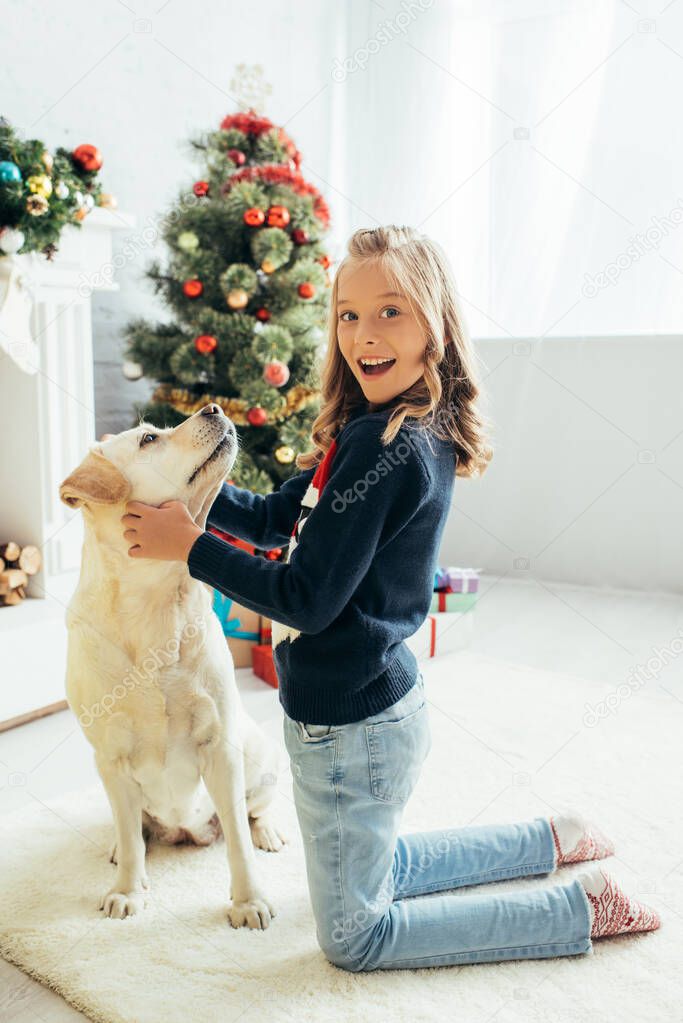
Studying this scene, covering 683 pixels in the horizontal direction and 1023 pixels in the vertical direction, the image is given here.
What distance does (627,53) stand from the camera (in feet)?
10.8

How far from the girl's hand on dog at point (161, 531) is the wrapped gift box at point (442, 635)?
161cm

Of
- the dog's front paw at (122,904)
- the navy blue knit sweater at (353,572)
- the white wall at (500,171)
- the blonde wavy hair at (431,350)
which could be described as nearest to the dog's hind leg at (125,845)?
the dog's front paw at (122,904)

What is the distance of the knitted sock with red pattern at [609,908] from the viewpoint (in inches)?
56.0

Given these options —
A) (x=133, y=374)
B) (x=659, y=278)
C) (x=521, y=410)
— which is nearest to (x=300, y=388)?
(x=133, y=374)

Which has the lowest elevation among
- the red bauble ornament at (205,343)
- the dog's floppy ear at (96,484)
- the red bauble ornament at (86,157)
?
the dog's floppy ear at (96,484)

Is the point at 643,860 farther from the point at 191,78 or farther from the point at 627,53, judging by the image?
the point at 191,78

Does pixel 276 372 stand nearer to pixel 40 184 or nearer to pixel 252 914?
pixel 40 184

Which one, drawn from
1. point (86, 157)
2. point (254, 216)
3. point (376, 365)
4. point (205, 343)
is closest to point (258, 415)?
point (205, 343)

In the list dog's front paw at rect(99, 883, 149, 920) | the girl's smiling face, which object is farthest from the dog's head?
dog's front paw at rect(99, 883, 149, 920)

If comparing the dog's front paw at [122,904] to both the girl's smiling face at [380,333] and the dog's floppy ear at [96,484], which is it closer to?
the dog's floppy ear at [96,484]

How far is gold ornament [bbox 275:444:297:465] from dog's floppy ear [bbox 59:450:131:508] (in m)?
1.53

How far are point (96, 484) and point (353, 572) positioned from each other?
0.42 m

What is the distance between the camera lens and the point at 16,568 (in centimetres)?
250

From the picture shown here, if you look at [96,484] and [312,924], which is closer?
[96,484]
